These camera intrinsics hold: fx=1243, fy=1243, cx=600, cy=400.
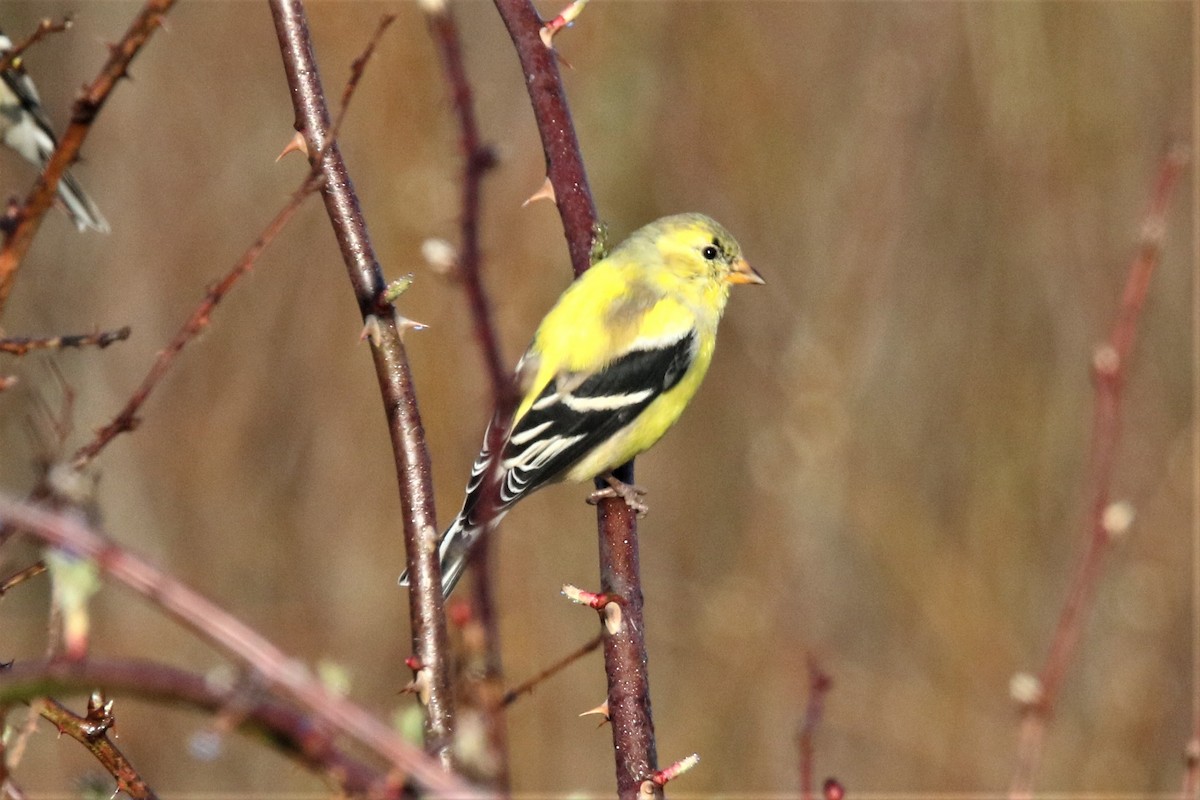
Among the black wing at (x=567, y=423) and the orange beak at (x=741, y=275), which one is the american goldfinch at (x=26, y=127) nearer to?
the black wing at (x=567, y=423)

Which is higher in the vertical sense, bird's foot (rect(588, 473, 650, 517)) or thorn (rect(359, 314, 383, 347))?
bird's foot (rect(588, 473, 650, 517))

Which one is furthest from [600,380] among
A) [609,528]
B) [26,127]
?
[26,127]

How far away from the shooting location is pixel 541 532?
8.28 metres

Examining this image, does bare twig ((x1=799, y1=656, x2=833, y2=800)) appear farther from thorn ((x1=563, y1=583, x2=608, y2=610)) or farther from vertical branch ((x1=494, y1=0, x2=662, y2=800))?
thorn ((x1=563, y1=583, x2=608, y2=610))

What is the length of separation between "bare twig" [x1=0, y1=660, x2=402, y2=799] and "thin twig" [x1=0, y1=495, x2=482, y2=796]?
3 centimetres

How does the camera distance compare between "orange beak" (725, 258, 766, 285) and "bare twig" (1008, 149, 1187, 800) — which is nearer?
"bare twig" (1008, 149, 1187, 800)

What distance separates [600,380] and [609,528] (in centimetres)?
124

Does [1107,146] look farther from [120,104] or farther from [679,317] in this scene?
[120,104]

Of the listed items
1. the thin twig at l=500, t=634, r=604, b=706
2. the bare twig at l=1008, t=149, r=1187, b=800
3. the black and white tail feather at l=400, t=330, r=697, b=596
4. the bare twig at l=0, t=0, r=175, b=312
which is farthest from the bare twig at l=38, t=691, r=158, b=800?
the black and white tail feather at l=400, t=330, r=697, b=596

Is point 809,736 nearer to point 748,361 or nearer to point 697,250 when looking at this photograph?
point 697,250

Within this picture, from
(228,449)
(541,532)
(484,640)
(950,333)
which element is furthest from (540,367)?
(950,333)

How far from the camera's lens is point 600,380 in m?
4.15

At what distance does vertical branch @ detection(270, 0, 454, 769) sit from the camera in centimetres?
207

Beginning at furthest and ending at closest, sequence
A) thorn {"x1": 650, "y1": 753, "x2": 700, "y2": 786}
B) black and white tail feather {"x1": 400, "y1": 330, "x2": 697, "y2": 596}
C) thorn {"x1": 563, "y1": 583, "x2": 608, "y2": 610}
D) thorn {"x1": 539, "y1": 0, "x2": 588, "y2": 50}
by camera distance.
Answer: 1. black and white tail feather {"x1": 400, "y1": 330, "x2": 697, "y2": 596}
2. thorn {"x1": 539, "y1": 0, "x2": 588, "y2": 50}
3. thorn {"x1": 563, "y1": 583, "x2": 608, "y2": 610}
4. thorn {"x1": 650, "y1": 753, "x2": 700, "y2": 786}
